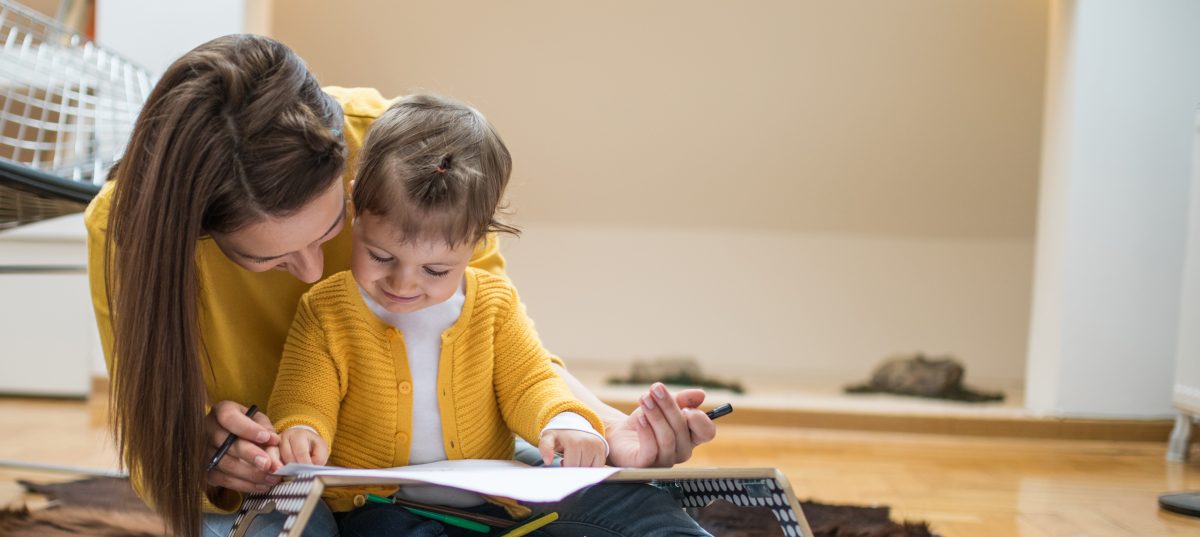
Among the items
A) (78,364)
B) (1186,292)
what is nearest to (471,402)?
(1186,292)

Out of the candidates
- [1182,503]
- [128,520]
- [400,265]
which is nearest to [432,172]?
[400,265]

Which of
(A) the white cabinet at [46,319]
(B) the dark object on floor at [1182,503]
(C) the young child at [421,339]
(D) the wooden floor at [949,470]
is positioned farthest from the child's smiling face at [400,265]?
(A) the white cabinet at [46,319]

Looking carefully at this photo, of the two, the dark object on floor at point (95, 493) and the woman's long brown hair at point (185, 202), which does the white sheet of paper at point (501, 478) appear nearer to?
the woman's long brown hair at point (185, 202)

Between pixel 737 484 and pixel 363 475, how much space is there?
0.35 metres

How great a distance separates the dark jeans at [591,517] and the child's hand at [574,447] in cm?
5

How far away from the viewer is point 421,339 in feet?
3.66

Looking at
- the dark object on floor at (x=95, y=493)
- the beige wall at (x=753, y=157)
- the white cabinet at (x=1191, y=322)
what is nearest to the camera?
the dark object on floor at (x=95, y=493)

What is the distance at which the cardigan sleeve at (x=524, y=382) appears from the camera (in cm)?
107

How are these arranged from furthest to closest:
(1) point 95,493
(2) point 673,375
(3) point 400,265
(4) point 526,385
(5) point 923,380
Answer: (2) point 673,375 → (5) point 923,380 → (1) point 95,493 → (4) point 526,385 → (3) point 400,265

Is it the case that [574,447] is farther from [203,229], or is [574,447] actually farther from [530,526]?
[203,229]

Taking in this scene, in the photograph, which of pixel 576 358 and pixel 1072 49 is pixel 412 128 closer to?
pixel 1072 49

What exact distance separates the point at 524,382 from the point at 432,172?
0.24m

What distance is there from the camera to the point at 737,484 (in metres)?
0.95

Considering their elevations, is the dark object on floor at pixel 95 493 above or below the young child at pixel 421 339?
below
